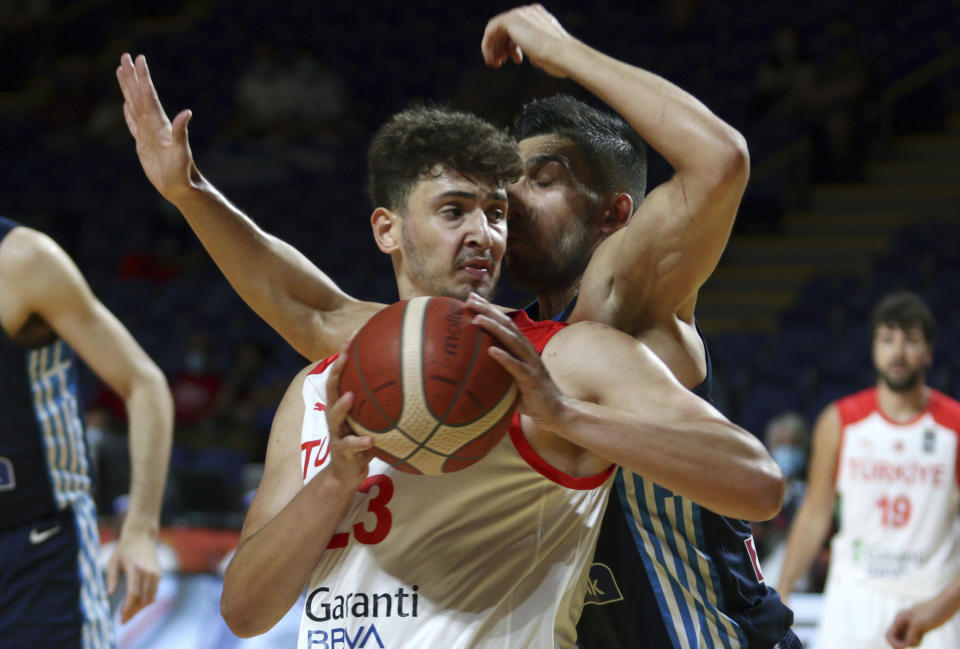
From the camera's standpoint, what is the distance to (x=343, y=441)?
1986 mm

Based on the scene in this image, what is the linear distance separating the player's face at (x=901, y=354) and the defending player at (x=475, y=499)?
3.56m

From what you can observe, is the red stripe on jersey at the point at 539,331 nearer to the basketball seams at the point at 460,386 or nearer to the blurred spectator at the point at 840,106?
the basketball seams at the point at 460,386

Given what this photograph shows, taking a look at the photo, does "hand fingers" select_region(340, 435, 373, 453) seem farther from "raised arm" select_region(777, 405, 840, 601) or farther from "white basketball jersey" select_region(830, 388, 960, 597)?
"white basketball jersey" select_region(830, 388, 960, 597)

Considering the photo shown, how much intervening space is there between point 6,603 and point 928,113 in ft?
34.2

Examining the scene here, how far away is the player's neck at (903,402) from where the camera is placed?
5.70m

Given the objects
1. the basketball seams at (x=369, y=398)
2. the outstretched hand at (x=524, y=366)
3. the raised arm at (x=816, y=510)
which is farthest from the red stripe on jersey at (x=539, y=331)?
the raised arm at (x=816, y=510)

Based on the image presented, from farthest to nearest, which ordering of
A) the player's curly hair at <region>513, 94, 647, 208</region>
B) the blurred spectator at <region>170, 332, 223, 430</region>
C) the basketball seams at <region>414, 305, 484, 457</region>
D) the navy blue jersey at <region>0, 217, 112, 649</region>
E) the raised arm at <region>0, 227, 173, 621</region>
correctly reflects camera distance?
1. the blurred spectator at <region>170, 332, 223, 430</region>
2. the raised arm at <region>0, 227, 173, 621</region>
3. the navy blue jersey at <region>0, 217, 112, 649</region>
4. the player's curly hair at <region>513, 94, 647, 208</region>
5. the basketball seams at <region>414, 305, 484, 457</region>

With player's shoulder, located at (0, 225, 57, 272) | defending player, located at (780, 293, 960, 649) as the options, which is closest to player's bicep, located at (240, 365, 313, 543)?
player's shoulder, located at (0, 225, 57, 272)

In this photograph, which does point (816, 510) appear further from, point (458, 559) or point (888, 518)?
point (458, 559)

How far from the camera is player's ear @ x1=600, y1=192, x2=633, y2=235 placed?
280cm

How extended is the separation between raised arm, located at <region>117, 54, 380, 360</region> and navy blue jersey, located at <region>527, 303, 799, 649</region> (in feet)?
2.73

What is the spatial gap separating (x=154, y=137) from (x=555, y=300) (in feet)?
3.41

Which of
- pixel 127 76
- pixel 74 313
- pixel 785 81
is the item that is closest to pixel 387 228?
pixel 127 76

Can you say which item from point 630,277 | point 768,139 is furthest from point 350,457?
point 768,139
